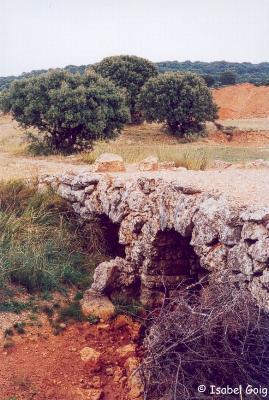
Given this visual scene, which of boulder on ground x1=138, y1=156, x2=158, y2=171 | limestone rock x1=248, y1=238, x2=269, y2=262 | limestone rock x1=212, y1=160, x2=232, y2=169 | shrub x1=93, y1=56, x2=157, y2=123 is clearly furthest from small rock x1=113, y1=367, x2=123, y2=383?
shrub x1=93, y1=56, x2=157, y2=123

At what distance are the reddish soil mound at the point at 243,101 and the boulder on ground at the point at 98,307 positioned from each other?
90.6 feet

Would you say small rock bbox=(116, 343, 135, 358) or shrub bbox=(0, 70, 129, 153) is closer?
small rock bbox=(116, 343, 135, 358)

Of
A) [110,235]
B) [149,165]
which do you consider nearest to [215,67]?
[149,165]

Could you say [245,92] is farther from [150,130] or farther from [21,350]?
[21,350]

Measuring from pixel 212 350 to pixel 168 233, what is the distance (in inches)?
93.5

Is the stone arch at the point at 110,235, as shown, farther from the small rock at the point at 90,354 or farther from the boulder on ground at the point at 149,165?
the small rock at the point at 90,354

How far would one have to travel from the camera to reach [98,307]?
6.34 m

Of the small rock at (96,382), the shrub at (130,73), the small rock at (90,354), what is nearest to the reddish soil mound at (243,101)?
the shrub at (130,73)

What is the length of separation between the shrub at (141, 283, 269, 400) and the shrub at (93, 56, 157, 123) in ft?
70.5

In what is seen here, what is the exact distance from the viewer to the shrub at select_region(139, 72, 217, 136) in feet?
74.6

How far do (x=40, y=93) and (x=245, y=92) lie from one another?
2355 centimetres

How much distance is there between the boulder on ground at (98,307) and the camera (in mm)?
6273

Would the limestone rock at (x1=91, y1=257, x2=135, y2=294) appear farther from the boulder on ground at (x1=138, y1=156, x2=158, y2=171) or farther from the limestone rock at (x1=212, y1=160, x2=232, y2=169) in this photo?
the limestone rock at (x1=212, y1=160, x2=232, y2=169)

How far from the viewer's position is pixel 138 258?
6.59 metres
